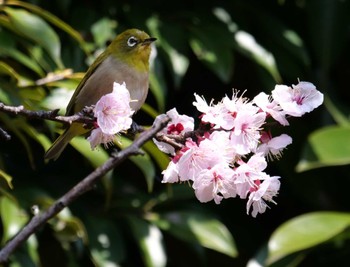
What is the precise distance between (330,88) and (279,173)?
0.41 m

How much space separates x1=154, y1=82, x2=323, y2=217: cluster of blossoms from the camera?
64.1 inches

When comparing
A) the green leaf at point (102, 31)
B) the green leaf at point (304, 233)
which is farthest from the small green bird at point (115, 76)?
the green leaf at point (304, 233)

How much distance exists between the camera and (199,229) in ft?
9.67

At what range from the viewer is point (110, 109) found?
64.5 inches

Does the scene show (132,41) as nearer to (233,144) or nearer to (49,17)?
(49,17)

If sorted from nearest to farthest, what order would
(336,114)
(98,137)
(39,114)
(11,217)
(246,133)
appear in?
1. (39,114)
2. (246,133)
3. (98,137)
4. (11,217)
5. (336,114)

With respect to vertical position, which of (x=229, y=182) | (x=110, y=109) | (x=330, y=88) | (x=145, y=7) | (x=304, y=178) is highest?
(x=110, y=109)

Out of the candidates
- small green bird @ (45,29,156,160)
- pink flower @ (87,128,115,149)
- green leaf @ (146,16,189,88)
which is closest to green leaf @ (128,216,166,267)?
green leaf @ (146,16,189,88)

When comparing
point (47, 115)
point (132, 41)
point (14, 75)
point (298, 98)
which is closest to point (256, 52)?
point (132, 41)

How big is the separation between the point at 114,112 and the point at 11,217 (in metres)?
1.01

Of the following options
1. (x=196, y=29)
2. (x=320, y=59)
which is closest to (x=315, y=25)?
(x=320, y=59)

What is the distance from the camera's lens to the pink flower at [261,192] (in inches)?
65.2

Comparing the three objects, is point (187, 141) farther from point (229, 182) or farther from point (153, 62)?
point (153, 62)

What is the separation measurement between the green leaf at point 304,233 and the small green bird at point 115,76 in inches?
31.8
